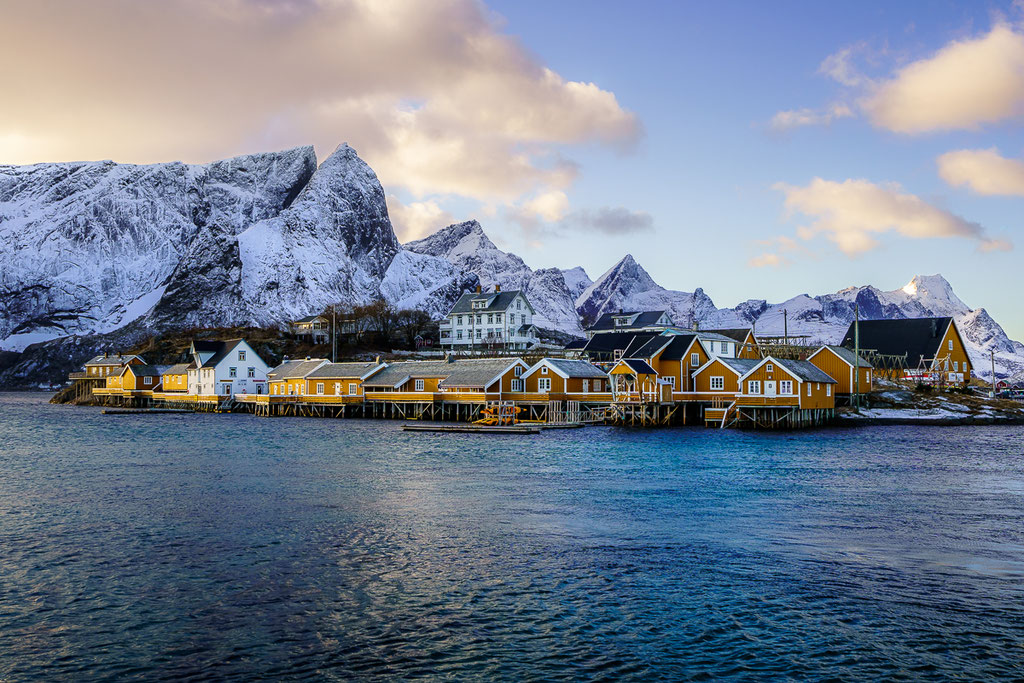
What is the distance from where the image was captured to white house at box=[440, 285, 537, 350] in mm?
129250

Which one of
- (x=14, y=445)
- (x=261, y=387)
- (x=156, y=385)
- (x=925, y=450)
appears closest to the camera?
(x=925, y=450)

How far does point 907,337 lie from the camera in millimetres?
94562

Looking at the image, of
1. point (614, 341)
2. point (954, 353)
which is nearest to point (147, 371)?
point (614, 341)

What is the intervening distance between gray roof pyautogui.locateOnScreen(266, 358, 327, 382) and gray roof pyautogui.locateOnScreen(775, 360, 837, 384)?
51899 millimetres

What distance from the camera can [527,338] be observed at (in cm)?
12775

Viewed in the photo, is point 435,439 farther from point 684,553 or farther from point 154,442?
point 684,553

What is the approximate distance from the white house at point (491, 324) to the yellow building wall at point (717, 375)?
5501cm

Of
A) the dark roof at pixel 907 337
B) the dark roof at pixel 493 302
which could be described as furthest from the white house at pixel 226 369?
the dark roof at pixel 907 337

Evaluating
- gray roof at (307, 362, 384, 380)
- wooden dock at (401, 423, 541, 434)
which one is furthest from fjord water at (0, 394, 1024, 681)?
gray roof at (307, 362, 384, 380)

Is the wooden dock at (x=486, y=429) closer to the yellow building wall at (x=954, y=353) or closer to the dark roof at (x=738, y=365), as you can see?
the dark roof at (x=738, y=365)

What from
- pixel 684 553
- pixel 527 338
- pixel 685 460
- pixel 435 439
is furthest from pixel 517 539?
pixel 527 338

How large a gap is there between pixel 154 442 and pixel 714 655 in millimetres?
51022

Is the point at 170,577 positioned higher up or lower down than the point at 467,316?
lower down

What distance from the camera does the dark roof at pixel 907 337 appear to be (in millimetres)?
91125
